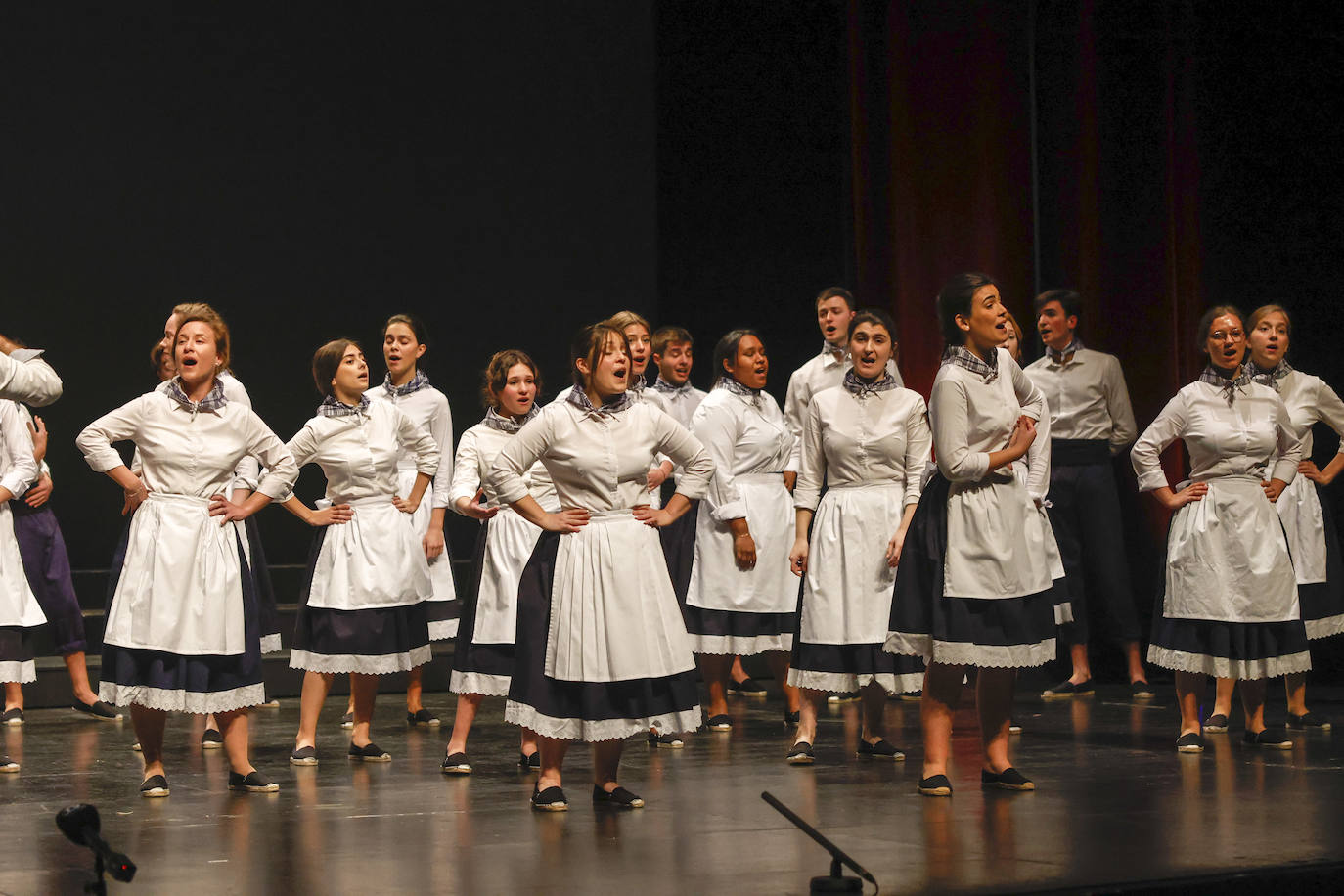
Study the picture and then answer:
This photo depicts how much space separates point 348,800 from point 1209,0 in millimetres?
5154

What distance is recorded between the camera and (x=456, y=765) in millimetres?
5188

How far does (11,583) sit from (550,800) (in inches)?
84.8

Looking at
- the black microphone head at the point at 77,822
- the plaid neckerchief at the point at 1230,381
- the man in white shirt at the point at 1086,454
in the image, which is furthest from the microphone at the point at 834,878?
the man in white shirt at the point at 1086,454

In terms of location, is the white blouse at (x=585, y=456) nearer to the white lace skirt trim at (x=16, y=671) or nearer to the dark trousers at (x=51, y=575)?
the white lace skirt trim at (x=16, y=671)

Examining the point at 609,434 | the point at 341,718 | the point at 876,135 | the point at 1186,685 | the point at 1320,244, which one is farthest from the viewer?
the point at 876,135

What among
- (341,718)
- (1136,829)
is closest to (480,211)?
(341,718)

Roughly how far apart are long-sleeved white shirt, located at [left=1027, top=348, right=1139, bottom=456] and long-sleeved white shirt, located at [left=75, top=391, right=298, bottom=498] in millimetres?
3839

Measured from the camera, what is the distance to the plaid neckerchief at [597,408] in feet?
14.8

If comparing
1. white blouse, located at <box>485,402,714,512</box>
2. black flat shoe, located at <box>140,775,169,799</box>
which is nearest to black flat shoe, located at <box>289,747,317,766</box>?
black flat shoe, located at <box>140,775,169,799</box>

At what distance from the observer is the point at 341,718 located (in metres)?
6.60

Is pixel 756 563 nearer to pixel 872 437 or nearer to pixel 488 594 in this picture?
pixel 872 437

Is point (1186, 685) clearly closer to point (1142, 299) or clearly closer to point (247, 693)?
point (1142, 299)

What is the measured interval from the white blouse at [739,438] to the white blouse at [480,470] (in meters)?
0.83

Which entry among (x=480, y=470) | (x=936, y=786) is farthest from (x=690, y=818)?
(x=480, y=470)
